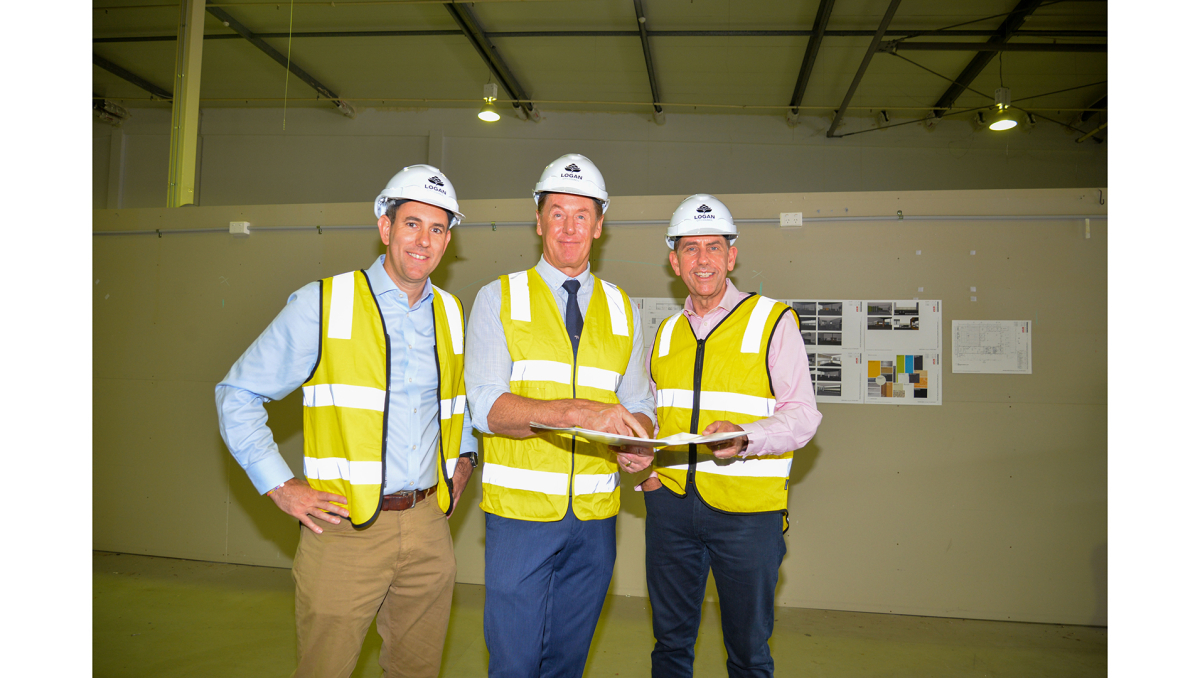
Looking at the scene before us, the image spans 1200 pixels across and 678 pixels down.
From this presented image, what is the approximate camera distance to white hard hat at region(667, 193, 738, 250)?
2.11m

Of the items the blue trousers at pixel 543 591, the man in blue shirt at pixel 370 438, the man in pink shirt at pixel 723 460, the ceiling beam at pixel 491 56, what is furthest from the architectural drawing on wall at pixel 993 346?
the ceiling beam at pixel 491 56

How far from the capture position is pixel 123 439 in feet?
13.1

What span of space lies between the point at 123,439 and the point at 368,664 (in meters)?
2.67

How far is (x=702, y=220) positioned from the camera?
2.12m

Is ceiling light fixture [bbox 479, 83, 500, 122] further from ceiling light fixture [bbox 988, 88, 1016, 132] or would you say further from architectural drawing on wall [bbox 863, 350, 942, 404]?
ceiling light fixture [bbox 988, 88, 1016, 132]

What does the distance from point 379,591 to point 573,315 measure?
0.97 meters

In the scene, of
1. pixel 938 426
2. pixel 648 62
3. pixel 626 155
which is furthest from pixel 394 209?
pixel 626 155

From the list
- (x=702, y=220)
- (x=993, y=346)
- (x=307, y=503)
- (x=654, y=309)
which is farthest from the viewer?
(x=654, y=309)

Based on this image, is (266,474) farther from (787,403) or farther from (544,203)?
(787,403)

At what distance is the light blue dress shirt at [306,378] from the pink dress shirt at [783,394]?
2.72 feet

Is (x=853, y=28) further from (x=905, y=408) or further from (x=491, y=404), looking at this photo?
(x=491, y=404)

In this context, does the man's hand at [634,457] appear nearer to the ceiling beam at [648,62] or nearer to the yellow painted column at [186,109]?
the yellow painted column at [186,109]

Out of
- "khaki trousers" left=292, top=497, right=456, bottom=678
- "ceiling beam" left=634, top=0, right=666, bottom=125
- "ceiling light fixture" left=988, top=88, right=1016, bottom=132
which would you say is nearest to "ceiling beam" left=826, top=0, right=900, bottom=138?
A: "ceiling light fixture" left=988, top=88, right=1016, bottom=132

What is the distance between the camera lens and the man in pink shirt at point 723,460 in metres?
1.89
